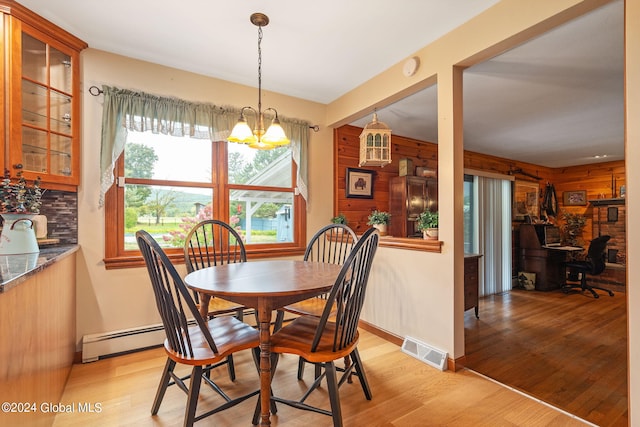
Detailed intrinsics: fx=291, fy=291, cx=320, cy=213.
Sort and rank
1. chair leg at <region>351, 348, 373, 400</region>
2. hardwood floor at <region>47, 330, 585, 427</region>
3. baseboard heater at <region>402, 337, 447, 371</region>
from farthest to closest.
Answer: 1. baseboard heater at <region>402, 337, 447, 371</region>
2. chair leg at <region>351, 348, 373, 400</region>
3. hardwood floor at <region>47, 330, 585, 427</region>

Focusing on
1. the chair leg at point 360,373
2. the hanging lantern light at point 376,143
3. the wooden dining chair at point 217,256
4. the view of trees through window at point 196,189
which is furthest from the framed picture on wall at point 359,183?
the chair leg at point 360,373

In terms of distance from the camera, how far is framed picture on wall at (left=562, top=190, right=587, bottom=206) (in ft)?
20.4

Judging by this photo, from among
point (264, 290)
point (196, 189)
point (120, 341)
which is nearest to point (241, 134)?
point (264, 290)

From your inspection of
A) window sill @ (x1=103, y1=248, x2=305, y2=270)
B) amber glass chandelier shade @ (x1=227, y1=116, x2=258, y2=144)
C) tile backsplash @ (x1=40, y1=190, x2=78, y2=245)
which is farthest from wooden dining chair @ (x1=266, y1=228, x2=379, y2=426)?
tile backsplash @ (x1=40, y1=190, x2=78, y2=245)

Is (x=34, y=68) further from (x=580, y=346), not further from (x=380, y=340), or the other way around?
(x=580, y=346)

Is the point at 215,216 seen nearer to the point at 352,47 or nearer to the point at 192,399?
the point at 192,399

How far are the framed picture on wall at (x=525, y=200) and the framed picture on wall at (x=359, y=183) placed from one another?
3.25m

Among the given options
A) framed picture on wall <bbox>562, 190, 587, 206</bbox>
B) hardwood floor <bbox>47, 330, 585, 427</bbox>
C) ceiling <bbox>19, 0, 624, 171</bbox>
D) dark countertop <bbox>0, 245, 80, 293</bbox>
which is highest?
ceiling <bbox>19, 0, 624, 171</bbox>

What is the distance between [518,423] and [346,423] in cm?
95

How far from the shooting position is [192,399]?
139cm

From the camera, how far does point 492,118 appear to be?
11.8 ft

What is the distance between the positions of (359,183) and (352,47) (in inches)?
70.6

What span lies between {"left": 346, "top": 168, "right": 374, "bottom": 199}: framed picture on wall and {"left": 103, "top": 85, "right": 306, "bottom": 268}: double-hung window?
76 cm

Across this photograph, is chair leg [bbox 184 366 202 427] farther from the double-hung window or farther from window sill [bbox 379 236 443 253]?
window sill [bbox 379 236 443 253]
